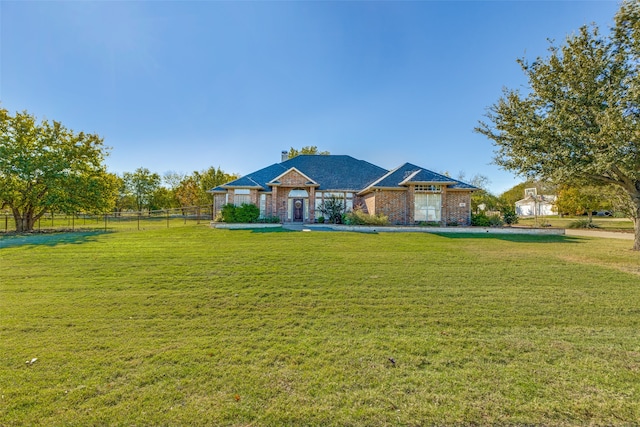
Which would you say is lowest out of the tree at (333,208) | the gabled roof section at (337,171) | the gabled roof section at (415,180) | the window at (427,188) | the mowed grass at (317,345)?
the mowed grass at (317,345)

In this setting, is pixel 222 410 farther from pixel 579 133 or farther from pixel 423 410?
pixel 579 133

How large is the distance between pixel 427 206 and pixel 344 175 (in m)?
8.29

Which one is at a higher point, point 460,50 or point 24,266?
point 460,50

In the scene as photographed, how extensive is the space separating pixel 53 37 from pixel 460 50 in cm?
1920

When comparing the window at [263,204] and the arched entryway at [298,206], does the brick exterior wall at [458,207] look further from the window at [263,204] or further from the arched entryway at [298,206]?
the window at [263,204]

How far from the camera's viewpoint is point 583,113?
33.4ft

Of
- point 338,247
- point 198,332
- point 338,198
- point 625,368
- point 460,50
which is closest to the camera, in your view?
point 625,368

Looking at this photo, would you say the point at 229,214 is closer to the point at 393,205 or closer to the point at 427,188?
the point at 393,205

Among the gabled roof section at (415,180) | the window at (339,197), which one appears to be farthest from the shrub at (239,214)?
the gabled roof section at (415,180)

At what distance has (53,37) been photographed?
11.8 meters

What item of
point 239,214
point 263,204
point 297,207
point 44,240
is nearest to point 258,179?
point 263,204

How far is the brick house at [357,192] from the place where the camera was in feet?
65.3

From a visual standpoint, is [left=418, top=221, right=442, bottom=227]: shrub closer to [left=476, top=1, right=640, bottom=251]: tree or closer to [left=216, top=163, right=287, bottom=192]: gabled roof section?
[left=476, top=1, right=640, bottom=251]: tree

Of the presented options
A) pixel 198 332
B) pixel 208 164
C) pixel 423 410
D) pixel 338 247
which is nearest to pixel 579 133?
pixel 338 247
